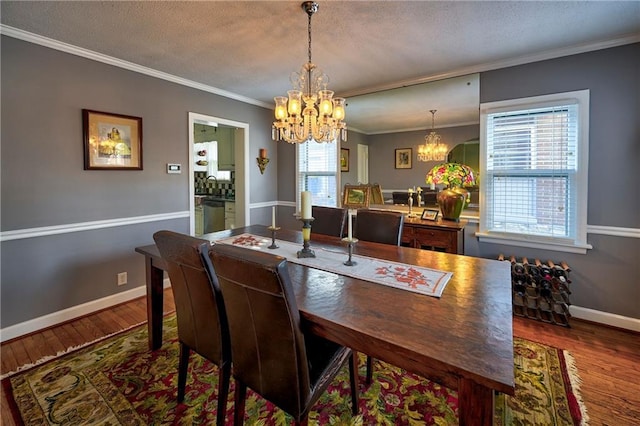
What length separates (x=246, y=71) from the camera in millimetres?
3236

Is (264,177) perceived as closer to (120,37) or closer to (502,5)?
(120,37)

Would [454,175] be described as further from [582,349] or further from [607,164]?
[582,349]

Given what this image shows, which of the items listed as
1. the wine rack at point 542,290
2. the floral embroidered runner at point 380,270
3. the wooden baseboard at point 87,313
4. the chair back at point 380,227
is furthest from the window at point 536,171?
the floral embroidered runner at point 380,270

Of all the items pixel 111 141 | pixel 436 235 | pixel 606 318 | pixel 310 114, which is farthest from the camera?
pixel 436 235

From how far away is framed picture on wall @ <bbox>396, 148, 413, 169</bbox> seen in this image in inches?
154

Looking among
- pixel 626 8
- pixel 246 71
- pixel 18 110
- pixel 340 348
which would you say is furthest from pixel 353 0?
pixel 18 110

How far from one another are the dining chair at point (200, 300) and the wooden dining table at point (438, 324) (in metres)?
0.42

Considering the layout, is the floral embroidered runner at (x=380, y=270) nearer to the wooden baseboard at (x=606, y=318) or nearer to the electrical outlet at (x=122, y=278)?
the electrical outlet at (x=122, y=278)

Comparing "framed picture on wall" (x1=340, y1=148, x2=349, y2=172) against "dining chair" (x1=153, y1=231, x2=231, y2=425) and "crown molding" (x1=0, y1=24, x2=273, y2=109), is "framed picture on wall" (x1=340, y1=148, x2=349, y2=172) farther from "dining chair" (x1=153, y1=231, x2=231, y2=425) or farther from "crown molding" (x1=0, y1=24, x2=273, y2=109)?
"dining chair" (x1=153, y1=231, x2=231, y2=425)

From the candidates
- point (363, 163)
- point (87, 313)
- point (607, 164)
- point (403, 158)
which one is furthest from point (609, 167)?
point (87, 313)

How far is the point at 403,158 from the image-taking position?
395 cm

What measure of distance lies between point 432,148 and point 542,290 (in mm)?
1887

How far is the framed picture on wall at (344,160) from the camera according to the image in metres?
4.27

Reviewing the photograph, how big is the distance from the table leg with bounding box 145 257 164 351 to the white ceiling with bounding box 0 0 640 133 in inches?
70.1
